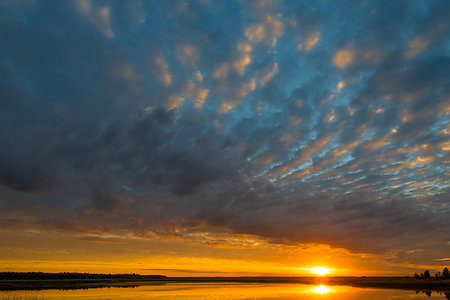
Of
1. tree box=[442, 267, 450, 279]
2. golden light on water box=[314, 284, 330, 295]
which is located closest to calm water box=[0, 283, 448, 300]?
golden light on water box=[314, 284, 330, 295]

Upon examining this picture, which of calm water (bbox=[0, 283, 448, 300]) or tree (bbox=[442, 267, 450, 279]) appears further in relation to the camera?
tree (bbox=[442, 267, 450, 279])

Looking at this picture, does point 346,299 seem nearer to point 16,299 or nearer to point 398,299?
point 398,299

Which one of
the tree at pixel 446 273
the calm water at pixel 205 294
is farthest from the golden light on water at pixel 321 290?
the tree at pixel 446 273

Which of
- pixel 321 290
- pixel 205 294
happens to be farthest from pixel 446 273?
pixel 205 294

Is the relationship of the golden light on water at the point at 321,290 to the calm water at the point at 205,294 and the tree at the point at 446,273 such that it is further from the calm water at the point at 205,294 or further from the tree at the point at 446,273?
the tree at the point at 446,273

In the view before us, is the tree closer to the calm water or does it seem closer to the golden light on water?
the calm water

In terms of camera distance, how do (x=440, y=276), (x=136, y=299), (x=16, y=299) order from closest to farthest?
(x=16, y=299) < (x=136, y=299) < (x=440, y=276)

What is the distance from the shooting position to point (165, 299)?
55031 mm

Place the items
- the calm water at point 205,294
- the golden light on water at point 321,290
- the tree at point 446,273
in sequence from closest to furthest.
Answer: the calm water at point 205,294 < the golden light on water at point 321,290 < the tree at point 446,273

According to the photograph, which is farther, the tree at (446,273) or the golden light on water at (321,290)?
the tree at (446,273)

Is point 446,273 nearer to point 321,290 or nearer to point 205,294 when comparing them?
point 321,290

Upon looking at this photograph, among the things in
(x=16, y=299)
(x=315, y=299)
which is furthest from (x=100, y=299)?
(x=315, y=299)

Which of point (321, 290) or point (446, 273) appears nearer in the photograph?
point (321, 290)

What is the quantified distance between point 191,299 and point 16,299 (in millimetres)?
29621
